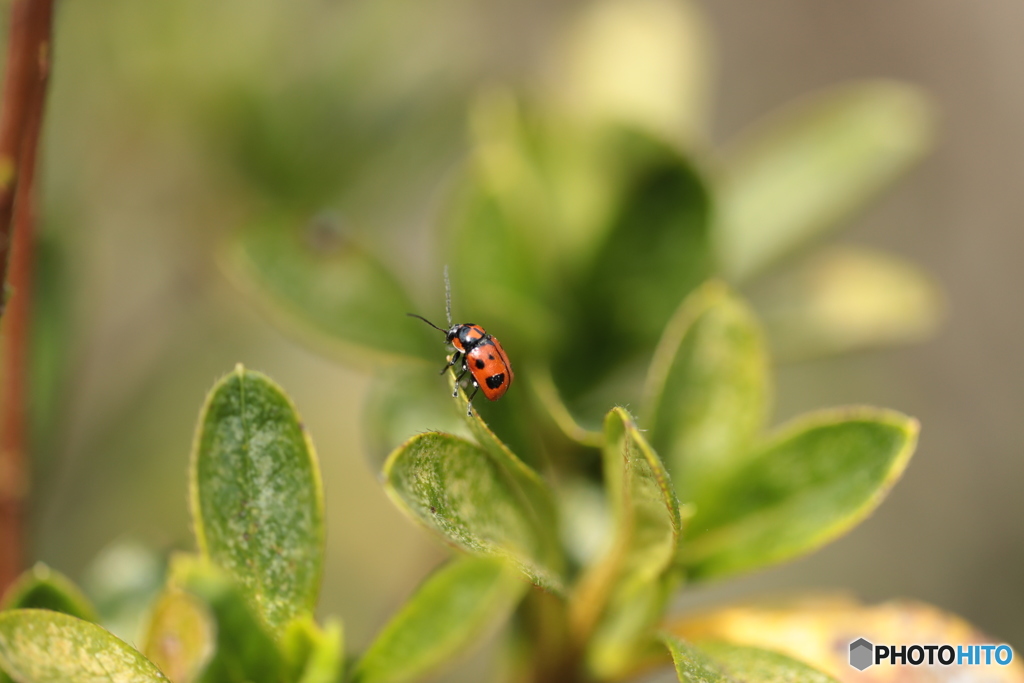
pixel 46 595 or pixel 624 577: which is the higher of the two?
pixel 624 577

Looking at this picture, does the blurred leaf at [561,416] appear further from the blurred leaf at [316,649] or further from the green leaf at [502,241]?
the blurred leaf at [316,649]

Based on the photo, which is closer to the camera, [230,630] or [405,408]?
[230,630]

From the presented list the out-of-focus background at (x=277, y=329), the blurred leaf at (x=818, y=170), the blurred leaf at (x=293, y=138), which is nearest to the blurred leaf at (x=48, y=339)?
the out-of-focus background at (x=277, y=329)

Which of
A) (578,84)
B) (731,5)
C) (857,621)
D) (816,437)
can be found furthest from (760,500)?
(731,5)

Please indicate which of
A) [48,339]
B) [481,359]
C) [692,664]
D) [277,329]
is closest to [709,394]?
[481,359]

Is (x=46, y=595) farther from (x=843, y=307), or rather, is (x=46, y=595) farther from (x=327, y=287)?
(x=843, y=307)

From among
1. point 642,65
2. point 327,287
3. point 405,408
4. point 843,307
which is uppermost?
point 642,65

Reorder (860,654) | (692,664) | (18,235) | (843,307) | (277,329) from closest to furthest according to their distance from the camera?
1. (692,664)
2. (18,235)
3. (860,654)
4. (843,307)
5. (277,329)
